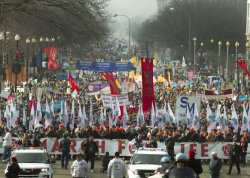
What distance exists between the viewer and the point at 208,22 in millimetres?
171875

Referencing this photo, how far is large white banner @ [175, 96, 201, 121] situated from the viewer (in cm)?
3962

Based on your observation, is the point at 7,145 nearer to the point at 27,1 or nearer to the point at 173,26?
the point at 27,1

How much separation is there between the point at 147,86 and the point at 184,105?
3.10 metres

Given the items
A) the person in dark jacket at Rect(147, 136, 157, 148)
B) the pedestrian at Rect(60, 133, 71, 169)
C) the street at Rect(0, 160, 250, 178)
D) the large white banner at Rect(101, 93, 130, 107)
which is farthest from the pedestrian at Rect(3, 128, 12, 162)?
the large white banner at Rect(101, 93, 130, 107)

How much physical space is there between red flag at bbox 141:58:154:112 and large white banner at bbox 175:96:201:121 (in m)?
2.23

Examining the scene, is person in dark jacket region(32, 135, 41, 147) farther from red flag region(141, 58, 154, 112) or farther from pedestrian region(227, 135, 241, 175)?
red flag region(141, 58, 154, 112)

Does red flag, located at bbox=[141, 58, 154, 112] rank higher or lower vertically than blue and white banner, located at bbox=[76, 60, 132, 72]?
lower

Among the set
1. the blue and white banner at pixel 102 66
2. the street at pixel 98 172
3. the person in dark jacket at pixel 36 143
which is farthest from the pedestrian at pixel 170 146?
the blue and white banner at pixel 102 66

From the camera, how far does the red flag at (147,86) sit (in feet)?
137

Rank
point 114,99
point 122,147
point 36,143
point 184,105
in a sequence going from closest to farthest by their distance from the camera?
point 36,143
point 122,147
point 184,105
point 114,99

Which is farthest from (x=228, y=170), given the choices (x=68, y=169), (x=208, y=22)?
(x=208, y=22)

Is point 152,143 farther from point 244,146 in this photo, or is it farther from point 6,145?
point 6,145

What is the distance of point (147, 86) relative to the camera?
42469 mm

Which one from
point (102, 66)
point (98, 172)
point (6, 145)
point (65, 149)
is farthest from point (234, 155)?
point (102, 66)
